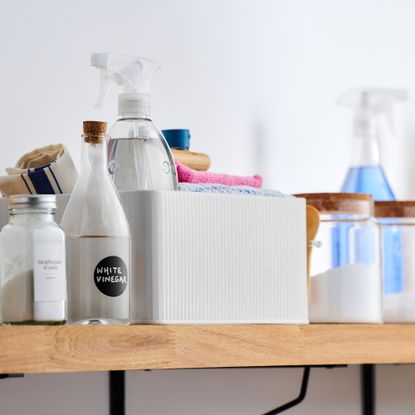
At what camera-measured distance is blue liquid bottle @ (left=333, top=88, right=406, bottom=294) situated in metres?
1.18

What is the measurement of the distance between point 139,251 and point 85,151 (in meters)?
0.09

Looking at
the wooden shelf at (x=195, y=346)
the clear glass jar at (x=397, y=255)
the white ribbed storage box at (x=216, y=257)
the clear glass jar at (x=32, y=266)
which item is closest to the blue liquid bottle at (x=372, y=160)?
the clear glass jar at (x=397, y=255)

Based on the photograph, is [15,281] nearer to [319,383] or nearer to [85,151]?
[85,151]

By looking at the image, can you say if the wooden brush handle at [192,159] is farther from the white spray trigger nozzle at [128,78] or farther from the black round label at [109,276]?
the black round label at [109,276]

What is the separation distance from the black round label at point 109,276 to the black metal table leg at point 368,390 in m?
0.58

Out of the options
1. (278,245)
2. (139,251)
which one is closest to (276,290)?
(278,245)

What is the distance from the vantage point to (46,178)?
0.89 m

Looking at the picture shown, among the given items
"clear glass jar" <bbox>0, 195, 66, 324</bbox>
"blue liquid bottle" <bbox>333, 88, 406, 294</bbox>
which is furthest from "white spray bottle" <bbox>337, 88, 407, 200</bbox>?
"clear glass jar" <bbox>0, 195, 66, 324</bbox>

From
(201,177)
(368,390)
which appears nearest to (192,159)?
(201,177)

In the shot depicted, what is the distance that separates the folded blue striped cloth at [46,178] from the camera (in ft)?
2.92

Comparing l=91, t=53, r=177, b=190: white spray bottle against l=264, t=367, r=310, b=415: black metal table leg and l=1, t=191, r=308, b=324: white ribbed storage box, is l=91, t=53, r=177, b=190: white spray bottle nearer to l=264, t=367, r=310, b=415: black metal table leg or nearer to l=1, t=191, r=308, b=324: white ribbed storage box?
l=1, t=191, r=308, b=324: white ribbed storage box

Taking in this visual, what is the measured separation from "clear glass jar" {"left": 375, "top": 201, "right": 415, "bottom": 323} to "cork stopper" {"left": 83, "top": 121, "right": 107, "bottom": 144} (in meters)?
0.44

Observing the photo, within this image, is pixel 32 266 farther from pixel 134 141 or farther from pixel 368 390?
pixel 368 390

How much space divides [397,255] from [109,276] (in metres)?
0.46
